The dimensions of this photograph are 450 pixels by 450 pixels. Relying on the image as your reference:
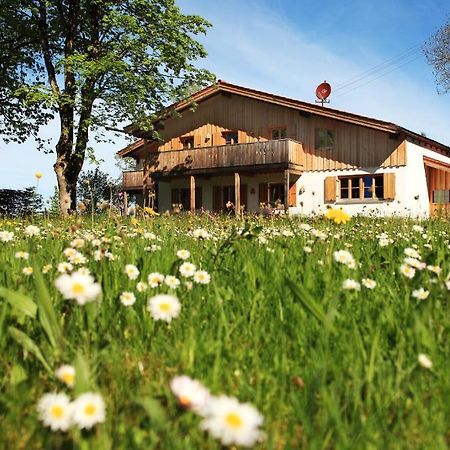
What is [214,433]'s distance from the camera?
33.2 inches

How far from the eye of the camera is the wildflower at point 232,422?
0.83m

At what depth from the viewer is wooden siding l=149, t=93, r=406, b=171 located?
76.1ft

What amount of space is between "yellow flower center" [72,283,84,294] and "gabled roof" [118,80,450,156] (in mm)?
22265

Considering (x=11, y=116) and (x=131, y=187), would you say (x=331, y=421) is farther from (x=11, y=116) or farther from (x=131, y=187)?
(x=131, y=187)

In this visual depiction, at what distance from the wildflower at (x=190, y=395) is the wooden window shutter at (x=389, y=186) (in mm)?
23230

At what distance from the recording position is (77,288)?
153cm

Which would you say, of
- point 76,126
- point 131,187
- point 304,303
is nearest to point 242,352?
point 304,303

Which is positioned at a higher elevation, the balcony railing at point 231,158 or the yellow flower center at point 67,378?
the balcony railing at point 231,158

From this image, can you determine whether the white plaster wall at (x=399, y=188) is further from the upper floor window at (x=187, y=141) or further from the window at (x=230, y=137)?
the upper floor window at (x=187, y=141)

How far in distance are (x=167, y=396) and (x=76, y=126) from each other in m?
21.4

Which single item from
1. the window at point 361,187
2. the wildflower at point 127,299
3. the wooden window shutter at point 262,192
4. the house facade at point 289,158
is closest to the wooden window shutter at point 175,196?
the house facade at point 289,158

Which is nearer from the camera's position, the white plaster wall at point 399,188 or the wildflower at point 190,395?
the wildflower at point 190,395

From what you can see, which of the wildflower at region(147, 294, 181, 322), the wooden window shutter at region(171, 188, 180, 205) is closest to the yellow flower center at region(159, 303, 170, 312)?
the wildflower at region(147, 294, 181, 322)

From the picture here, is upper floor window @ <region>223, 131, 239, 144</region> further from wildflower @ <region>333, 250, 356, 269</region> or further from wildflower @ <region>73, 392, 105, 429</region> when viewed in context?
wildflower @ <region>73, 392, 105, 429</region>
